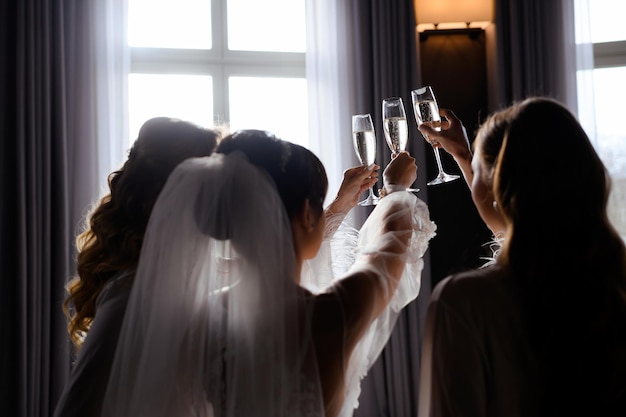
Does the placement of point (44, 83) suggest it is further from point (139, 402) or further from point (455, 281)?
point (455, 281)

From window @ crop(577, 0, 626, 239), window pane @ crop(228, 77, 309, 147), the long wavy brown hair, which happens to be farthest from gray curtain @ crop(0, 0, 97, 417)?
window @ crop(577, 0, 626, 239)

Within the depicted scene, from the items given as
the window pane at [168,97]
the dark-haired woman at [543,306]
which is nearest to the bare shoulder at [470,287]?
the dark-haired woman at [543,306]

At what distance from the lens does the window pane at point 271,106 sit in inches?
156

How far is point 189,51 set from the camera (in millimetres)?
3881

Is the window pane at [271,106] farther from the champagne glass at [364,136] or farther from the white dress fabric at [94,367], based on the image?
the white dress fabric at [94,367]

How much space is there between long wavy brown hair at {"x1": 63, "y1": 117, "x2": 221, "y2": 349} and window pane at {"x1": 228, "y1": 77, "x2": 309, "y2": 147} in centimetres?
235

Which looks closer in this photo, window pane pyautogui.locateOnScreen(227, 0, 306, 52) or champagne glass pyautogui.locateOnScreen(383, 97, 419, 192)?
champagne glass pyautogui.locateOnScreen(383, 97, 419, 192)

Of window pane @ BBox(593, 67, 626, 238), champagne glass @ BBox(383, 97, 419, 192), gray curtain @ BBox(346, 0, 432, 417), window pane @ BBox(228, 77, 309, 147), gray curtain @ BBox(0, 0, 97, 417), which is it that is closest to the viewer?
champagne glass @ BBox(383, 97, 419, 192)

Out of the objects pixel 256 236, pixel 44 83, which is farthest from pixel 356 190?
pixel 44 83

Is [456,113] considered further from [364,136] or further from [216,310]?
[216,310]

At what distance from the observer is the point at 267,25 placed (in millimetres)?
4031

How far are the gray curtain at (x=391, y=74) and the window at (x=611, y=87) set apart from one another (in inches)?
48.4

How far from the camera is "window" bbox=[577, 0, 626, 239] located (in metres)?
4.22

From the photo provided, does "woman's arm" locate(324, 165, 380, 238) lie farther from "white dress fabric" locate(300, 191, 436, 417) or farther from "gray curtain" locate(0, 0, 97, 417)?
"gray curtain" locate(0, 0, 97, 417)
